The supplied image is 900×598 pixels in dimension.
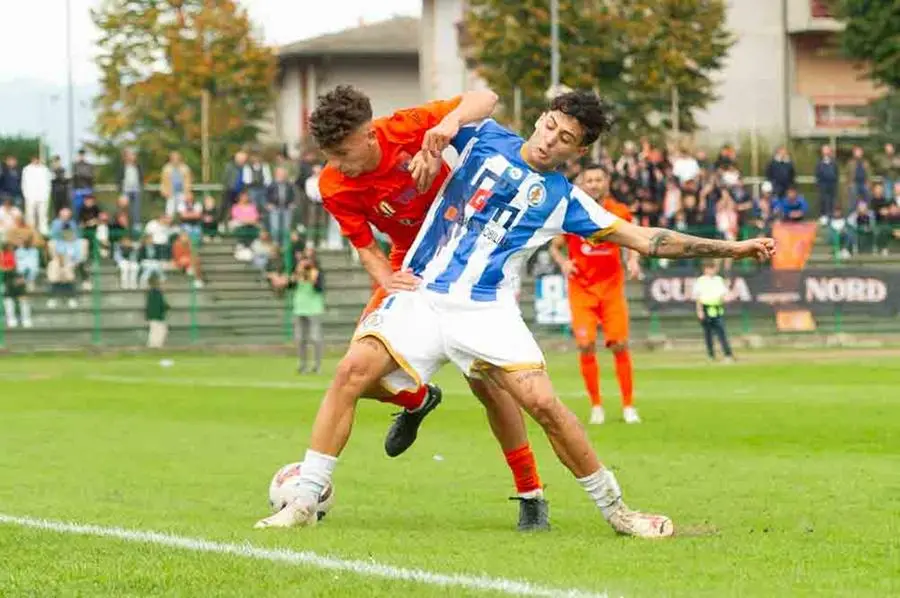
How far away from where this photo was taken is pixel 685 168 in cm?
4256

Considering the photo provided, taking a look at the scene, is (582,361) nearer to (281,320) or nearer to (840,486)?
(840,486)

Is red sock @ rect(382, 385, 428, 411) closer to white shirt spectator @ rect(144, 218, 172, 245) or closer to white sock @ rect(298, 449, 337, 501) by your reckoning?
white sock @ rect(298, 449, 337, 501)

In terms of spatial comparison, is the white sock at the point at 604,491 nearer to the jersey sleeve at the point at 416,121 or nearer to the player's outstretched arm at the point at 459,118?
the player's outstretched arm at the point at 459,118

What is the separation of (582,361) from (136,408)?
5895 mm

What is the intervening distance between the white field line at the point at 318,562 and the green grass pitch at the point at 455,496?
58 millimetres

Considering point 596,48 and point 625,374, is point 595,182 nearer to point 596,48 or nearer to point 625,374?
point 625,374

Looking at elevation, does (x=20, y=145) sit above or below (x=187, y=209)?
above

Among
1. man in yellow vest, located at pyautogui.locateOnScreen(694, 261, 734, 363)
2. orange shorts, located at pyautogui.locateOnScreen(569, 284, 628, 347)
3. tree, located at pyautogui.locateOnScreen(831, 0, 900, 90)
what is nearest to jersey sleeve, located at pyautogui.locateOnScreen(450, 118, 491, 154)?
orange shorts, located at pyautogui.locateOnScreen(569, 284, 628, 347)

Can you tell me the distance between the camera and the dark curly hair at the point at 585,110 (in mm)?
9078

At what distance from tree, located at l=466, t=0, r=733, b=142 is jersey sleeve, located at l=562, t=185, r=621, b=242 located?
42.7m

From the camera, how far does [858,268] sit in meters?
40.7

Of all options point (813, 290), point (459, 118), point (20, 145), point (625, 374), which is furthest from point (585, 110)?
point (20, 145)

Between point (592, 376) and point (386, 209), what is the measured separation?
9295 mm

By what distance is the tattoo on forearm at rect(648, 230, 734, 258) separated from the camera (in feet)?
30.1
